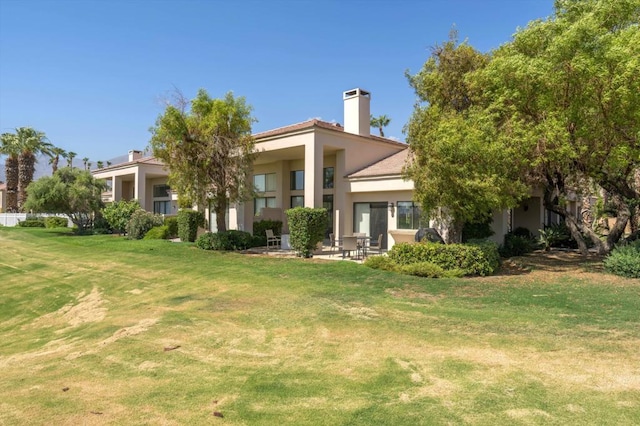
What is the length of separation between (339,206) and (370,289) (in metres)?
11.7

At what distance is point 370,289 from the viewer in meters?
11.7

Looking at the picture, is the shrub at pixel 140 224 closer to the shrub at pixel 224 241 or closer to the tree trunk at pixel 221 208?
the shrub at pixel 224 241

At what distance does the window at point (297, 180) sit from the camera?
27.0m

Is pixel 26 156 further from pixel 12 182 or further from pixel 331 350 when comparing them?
pixel 331 350

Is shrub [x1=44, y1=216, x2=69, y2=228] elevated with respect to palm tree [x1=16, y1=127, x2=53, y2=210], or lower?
lower

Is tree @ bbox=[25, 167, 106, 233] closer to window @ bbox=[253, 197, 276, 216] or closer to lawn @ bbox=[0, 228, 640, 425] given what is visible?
window @ bbox=[253, 197, 276, 216]

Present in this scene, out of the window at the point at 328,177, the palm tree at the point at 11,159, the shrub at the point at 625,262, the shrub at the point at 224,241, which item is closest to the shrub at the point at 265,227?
the shrub at the point at 224,241

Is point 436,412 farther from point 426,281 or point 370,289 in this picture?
point 426,281

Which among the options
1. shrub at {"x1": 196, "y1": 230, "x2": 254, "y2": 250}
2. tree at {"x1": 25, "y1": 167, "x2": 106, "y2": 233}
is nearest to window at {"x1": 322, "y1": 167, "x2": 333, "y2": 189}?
shrub at {"x1": 196, "y1": 230, "x2": 254, "y2": 250}

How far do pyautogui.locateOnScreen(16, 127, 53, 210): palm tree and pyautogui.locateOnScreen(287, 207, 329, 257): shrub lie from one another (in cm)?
4529

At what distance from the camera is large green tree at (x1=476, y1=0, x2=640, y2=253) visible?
1262cm

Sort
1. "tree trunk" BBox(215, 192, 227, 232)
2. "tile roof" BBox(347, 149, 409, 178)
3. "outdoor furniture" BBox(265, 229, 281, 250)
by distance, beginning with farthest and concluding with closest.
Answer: "outdoor furniture" BBox(265, 229, 281, 250)
"tree trunk" BBox(215, 192, 227, 232)
"tile roof" BBox(347, 149, 409, 178)

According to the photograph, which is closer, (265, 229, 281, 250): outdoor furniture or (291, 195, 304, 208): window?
(265, 229, 281, 250): outdoor furniture

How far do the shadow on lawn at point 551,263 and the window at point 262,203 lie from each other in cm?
1598
